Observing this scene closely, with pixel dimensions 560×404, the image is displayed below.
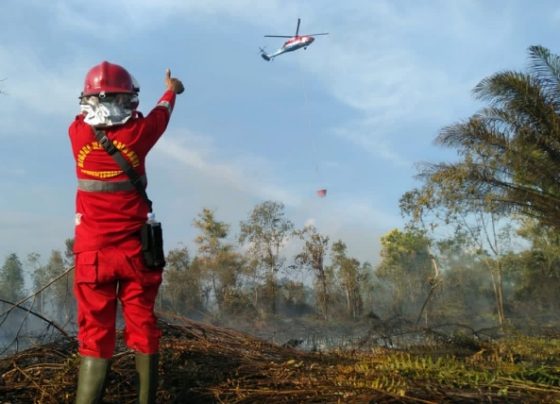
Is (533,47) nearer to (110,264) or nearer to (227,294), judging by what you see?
(110,264)

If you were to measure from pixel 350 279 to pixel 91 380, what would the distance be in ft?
73.9

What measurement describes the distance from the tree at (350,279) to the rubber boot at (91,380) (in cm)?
2106

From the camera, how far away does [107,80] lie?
2.79m

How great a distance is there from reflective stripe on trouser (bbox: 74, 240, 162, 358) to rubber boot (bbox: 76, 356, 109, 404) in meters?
0.07

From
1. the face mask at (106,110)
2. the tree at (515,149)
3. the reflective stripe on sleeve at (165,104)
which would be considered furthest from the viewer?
the tree at (515,149)

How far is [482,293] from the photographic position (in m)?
29.4

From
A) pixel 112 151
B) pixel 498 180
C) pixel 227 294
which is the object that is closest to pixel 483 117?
pixel 498 180

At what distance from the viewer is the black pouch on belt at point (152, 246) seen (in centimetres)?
264

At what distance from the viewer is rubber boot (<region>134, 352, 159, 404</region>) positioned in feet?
8.29

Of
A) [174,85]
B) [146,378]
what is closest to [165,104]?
[174,85]

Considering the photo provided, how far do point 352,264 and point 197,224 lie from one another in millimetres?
9066

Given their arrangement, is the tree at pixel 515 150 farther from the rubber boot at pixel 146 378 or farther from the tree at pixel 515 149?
the rubber boot at pixel 146 378

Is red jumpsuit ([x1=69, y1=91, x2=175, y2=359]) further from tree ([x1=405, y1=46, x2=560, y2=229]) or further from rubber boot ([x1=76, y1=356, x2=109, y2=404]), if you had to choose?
tree ([x1=405, y1=46, x2=560, y2=229])

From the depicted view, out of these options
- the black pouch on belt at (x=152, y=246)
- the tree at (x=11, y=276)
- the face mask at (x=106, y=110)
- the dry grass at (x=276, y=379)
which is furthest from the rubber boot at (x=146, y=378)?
the tree at (x=11, y=276)
